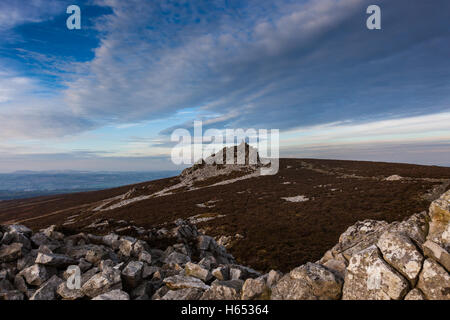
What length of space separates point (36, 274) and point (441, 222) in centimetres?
1586

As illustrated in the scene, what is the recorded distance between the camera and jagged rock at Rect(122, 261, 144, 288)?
30.5 ft

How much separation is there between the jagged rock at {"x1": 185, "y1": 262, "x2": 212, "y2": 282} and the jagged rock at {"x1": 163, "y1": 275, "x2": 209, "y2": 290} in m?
0.32

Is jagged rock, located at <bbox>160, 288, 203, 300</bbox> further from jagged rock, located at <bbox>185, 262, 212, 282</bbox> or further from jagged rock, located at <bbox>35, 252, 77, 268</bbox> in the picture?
jagged rock, located at <bbox>35, 252, 77, 268</bbox>

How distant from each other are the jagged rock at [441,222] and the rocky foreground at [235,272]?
0.02 meters

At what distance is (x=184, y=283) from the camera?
348 inches

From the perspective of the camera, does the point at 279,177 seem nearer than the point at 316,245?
No

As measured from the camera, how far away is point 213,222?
32.1 metres

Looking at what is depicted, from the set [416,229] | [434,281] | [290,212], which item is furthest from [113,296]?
[290,212]

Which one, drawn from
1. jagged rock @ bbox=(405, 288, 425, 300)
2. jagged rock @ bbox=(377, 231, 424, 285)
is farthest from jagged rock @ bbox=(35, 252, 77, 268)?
jagged rock @ bbox=(405, 288, 425, 300)

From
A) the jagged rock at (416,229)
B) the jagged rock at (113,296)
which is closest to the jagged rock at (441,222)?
the jagged rock at (416,229)

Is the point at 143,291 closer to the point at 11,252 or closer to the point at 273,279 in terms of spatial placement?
the point at 273,279
